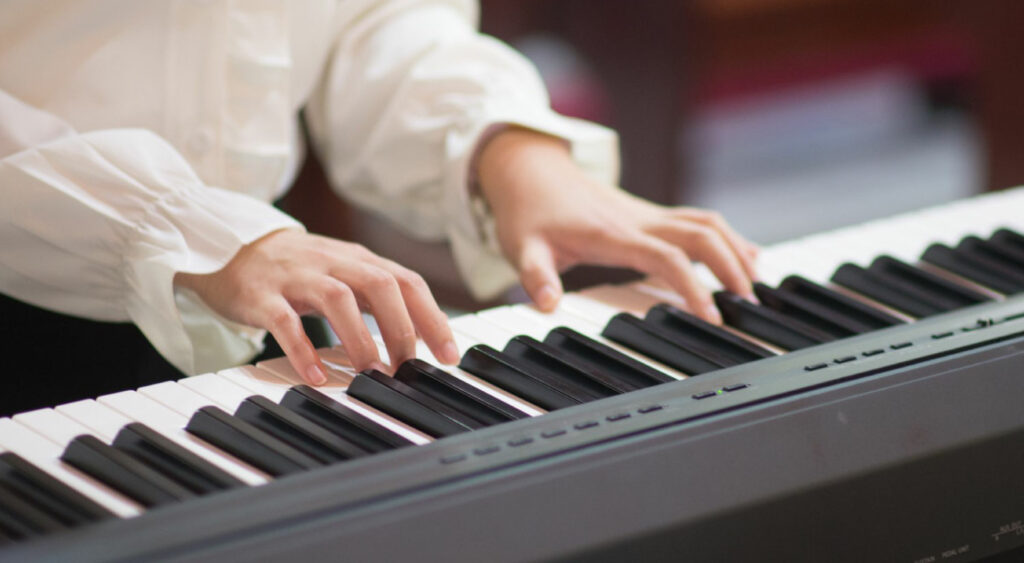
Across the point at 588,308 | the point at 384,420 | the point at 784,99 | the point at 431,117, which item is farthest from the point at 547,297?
the point at 784,99

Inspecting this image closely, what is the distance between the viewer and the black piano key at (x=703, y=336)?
84 centimetres

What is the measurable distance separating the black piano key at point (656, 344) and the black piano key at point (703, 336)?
0.01 meters

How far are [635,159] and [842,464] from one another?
2.31 meters

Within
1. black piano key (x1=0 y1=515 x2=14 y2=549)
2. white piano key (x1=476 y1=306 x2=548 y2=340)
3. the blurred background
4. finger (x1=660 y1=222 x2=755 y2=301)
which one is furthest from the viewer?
the blurred background

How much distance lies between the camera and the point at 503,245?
1.11m

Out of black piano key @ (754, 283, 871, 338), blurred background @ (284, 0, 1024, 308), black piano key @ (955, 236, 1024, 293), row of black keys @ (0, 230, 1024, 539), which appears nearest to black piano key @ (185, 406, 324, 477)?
row of black keys @ (0, 230, 1024, 539)

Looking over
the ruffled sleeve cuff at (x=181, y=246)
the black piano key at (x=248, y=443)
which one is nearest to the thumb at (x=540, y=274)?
the ruffled sleeve cuff at (x=181, y=246)

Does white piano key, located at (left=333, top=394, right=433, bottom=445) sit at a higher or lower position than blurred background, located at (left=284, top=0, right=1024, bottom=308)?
lower

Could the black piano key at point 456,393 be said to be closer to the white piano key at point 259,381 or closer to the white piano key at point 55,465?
the white piano key at point 259,381

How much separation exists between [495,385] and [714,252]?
0.30 meters

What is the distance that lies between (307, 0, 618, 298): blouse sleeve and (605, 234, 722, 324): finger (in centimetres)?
19

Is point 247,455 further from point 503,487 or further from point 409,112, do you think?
point 409,112

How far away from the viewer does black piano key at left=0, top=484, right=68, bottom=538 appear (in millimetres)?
571

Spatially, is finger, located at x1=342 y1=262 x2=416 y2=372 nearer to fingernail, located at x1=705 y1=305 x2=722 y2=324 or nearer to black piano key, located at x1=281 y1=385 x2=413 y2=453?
black piano key, located at x1=281 y1=385 x2=413 y2=453
